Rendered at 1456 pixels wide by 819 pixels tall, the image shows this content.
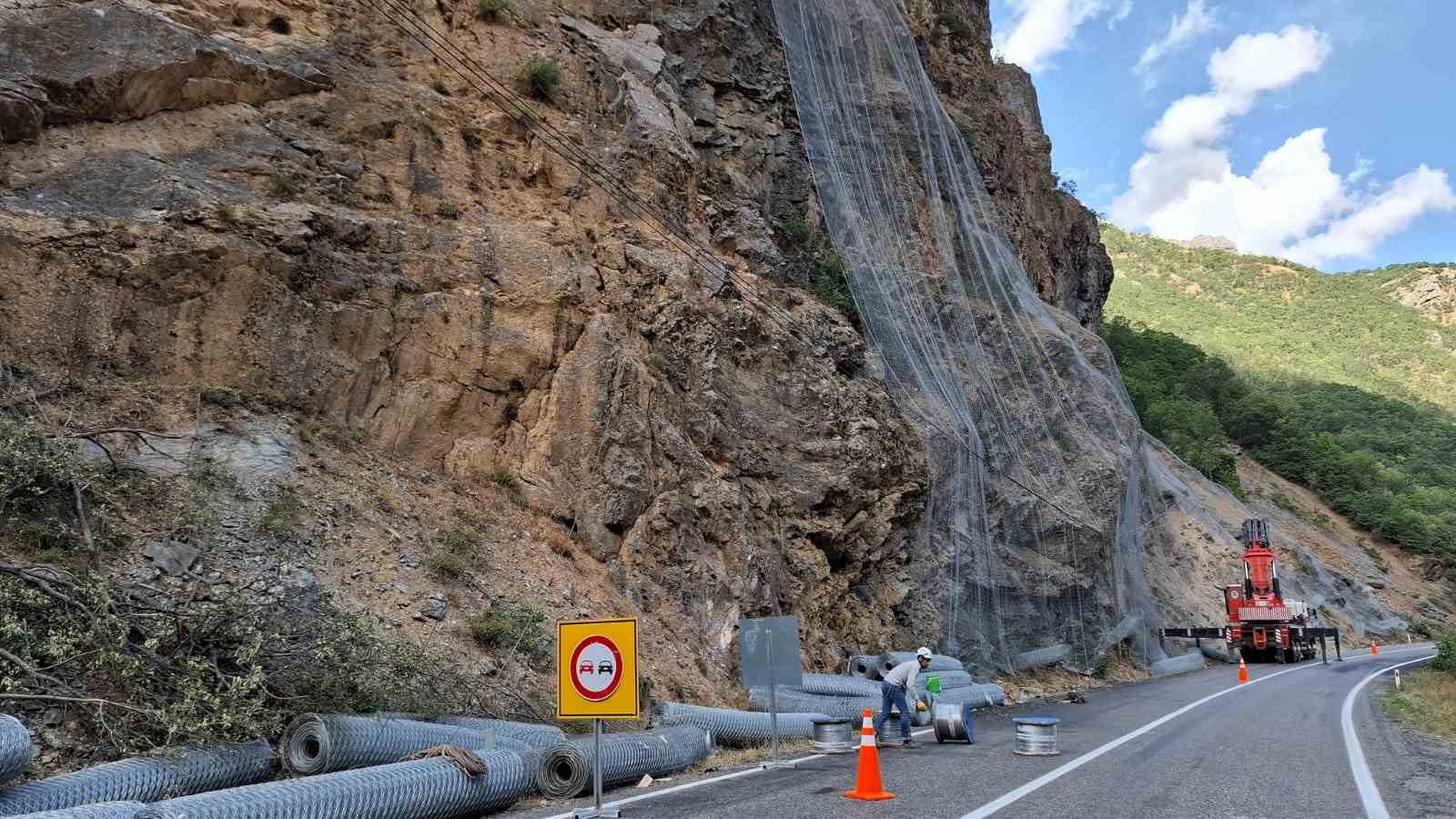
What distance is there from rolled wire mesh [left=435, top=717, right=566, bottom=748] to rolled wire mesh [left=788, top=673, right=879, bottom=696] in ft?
16.8

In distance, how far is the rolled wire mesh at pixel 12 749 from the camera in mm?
5211

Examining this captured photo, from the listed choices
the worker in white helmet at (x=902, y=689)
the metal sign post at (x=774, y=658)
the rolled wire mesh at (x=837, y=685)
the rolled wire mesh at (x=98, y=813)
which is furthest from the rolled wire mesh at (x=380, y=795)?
the rolled wire mesh at (x=837, y=685)

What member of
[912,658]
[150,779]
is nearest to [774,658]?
[150,779]

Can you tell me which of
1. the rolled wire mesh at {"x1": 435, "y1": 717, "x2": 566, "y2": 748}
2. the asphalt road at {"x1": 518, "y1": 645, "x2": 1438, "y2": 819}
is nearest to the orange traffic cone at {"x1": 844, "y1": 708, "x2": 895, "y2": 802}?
the asphalt road at {"x1": 518, "y1": 645, "x2": 1438, "y2": 819}

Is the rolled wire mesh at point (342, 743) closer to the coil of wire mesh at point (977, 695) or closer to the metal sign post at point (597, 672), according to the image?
the metal sign post at point (597, 672)

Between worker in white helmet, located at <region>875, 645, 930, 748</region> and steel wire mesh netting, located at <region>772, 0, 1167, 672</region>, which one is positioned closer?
worker in white helmet, located at <region>875, 645, 930, 748</region>

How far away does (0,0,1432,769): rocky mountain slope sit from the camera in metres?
10.2

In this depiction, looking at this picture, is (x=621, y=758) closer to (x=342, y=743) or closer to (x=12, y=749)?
(x=342, y=743)

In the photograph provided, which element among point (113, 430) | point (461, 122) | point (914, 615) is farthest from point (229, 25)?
point (914, 615)

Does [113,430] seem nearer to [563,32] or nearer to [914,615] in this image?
[563,32]

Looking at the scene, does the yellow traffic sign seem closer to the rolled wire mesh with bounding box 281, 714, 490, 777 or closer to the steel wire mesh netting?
the rolled wire mesh with bounding box 281, 714, 490, 777

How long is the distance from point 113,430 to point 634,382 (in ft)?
23.4

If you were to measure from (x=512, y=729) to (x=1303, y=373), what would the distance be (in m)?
139

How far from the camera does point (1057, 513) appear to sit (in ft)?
77.0
